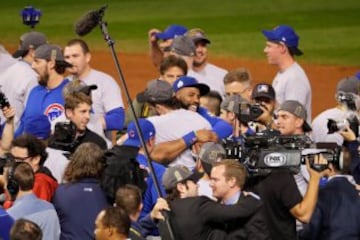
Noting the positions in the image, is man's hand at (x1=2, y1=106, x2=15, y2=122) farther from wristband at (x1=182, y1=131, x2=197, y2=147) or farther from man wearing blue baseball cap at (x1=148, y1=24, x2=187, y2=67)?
man wearing blue baseball cap at (x1=148, y1=24, x2=187, y2=67)

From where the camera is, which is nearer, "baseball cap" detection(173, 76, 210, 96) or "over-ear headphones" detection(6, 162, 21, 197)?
"over-ear headphones" detection(6, 162, 21, 197)

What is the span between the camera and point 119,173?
32.7 ft

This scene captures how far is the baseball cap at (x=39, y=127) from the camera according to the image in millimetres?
11016

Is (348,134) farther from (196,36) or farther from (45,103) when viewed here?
(196,36)

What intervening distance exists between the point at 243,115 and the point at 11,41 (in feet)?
46.6

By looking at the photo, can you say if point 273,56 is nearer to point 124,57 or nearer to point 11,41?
point 124,57

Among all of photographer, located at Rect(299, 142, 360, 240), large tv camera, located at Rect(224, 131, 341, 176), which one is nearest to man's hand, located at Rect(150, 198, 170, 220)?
large tv camera, located at Rect(224, 131, 341, 176)

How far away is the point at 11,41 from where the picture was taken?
2473 cm

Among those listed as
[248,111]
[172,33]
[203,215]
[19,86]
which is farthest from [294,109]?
[172,33]

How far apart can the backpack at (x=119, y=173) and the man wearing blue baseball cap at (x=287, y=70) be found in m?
3.44

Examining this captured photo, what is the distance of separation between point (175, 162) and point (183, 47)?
2210 millimetres

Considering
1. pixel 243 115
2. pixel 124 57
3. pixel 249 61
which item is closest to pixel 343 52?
pixel 249 61

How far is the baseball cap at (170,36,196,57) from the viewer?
511 inches

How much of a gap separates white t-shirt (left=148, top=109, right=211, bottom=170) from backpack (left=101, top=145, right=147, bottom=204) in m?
0.98
